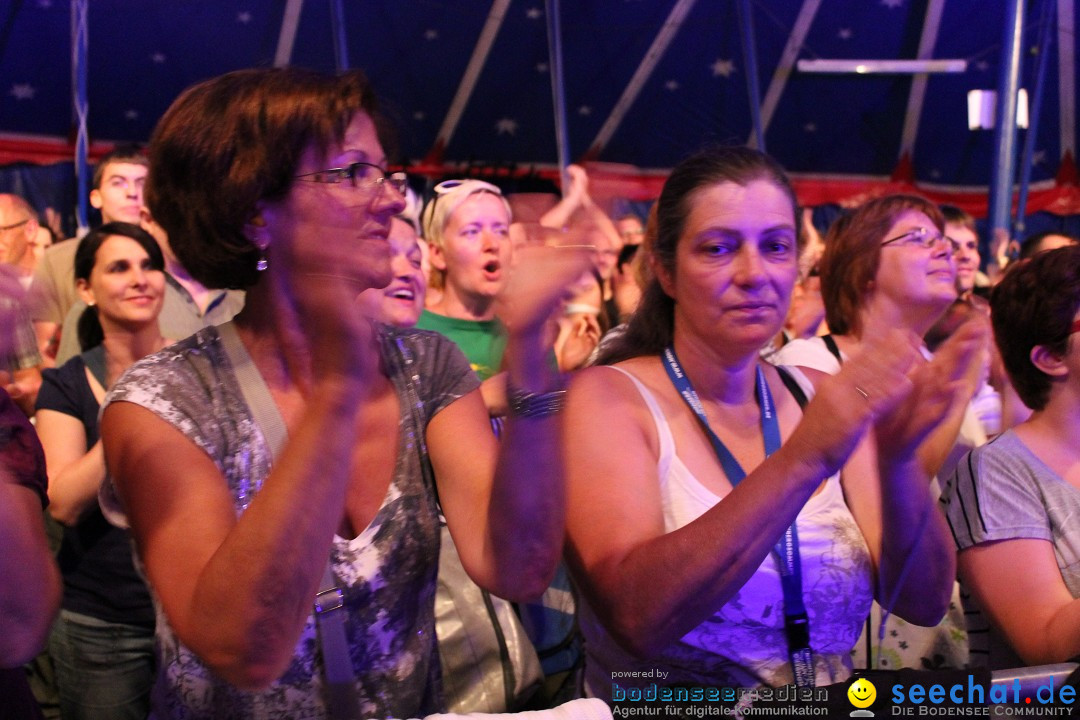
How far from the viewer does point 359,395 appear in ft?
3.41

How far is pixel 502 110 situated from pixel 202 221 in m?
10.8

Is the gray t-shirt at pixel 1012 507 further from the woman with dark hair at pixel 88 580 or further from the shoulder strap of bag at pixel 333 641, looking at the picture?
the woman with dark hair at pixel 88 580

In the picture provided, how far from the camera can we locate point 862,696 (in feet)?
3.58

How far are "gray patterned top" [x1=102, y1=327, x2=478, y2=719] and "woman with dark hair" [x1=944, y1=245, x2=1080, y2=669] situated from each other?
1040mm

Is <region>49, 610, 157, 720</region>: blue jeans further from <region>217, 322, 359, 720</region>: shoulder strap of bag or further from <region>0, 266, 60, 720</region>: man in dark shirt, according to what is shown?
<region>217, 322, 359, 720</region>: shoulder strap of bag

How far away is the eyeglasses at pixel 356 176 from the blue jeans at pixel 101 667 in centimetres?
157

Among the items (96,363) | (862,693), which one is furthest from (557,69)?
(862,693)

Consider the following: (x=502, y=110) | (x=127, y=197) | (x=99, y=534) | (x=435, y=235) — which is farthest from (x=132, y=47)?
(x=99, y=534)

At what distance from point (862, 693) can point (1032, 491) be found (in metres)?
0.94

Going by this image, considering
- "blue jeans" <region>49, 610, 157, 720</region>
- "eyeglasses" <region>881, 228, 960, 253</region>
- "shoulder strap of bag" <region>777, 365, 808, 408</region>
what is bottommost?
"blue jeans" <region>49, 610, 157, 720</region>

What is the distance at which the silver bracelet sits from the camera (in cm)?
117

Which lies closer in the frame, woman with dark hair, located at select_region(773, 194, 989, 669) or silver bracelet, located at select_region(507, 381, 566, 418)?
silver bracelet, located at select_region(507, 381, 566, 418)

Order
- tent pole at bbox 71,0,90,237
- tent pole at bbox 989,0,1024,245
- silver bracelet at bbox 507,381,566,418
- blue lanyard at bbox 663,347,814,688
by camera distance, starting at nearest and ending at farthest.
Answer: silver bracelet at bbox 507,381,566,418, blue lanyard at bbox 663,347,814,688, tent pole at bbox 989,0,1024,245, tent pole at bbox 71,0,90,237

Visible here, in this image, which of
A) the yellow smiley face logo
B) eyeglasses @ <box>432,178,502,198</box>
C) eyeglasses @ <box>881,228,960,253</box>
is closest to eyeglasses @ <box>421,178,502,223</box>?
eyeglasses @ <box>432,178,502,198</box>
